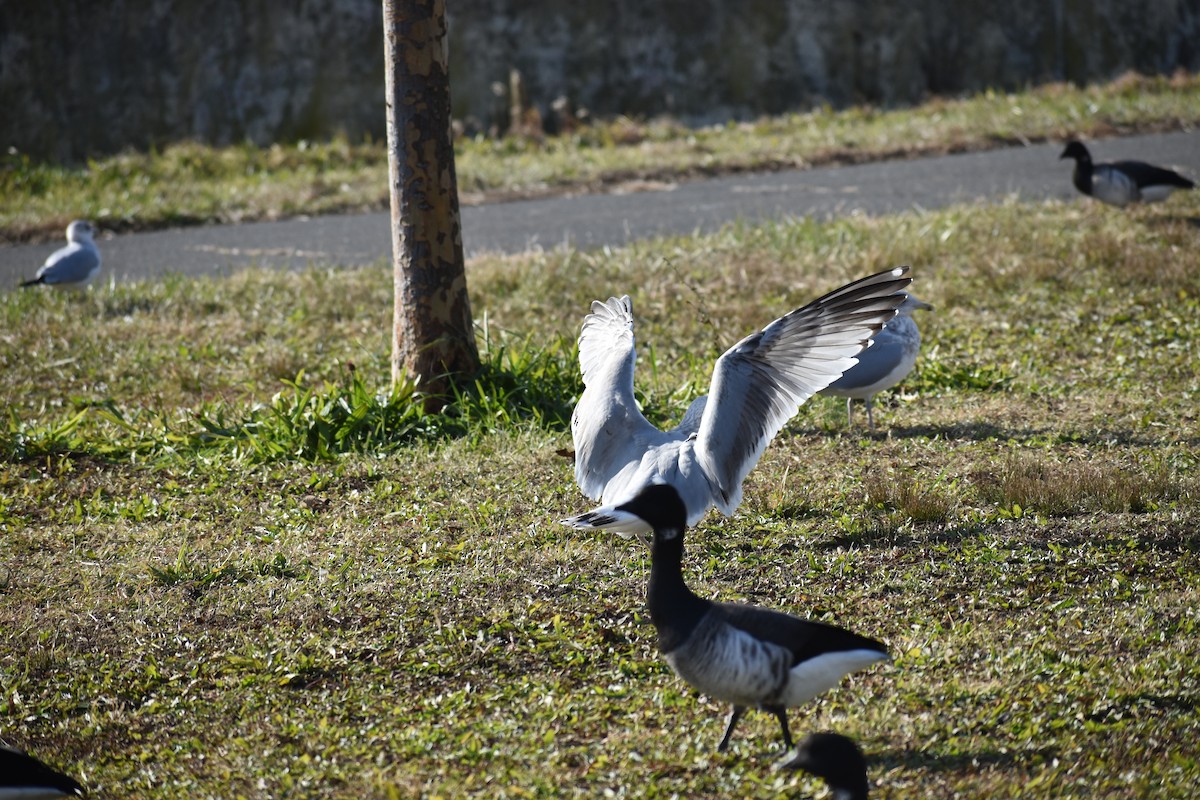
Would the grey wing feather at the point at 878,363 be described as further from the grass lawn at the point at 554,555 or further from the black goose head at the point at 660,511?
the black goose head at the point at 660,511

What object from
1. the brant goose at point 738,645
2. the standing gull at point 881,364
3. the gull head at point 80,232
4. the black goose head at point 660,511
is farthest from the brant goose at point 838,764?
the gull head at point 80,232

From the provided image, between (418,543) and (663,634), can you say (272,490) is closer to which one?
(418,543)

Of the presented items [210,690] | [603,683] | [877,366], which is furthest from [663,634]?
[877,366]

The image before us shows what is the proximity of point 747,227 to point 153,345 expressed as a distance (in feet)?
17.3

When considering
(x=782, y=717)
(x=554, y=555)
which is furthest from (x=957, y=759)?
(x=554, y=555)

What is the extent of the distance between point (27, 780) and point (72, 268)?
7436 millimetres

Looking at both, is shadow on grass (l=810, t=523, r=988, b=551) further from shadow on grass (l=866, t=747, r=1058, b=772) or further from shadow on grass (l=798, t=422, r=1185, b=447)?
shadow on grass (l=866, t=747, r=1058, b=772)

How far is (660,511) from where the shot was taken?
12.9ft

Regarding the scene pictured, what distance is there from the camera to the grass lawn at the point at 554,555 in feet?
12.8

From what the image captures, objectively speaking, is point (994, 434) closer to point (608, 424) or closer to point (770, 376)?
point (770, 376)

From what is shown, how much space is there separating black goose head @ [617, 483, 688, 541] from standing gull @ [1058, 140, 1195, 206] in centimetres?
813

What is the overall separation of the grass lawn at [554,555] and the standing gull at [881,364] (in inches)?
15.0

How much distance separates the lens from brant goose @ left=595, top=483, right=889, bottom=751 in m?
3.63

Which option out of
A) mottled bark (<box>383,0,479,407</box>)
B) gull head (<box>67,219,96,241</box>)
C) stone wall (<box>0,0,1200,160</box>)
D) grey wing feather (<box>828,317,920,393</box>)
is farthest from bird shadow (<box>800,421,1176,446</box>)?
stone wall (<box>0,0,1200,160</box>)
